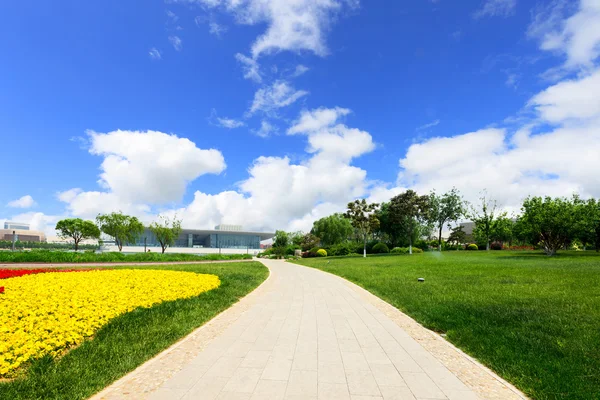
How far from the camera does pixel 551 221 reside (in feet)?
104

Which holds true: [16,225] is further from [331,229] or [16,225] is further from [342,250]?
[342,250]

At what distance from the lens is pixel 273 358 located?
548cm

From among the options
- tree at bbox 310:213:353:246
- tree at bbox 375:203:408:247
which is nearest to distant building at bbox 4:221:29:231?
tree at bbox 310:213:353:246

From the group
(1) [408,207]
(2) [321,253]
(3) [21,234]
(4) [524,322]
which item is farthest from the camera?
(3) [21,234]

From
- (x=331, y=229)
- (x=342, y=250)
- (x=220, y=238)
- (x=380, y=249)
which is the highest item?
(x=331, y=229)

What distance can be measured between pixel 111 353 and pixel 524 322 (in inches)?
348

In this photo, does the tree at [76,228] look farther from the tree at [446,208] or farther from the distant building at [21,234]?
the distant building at [21,234]

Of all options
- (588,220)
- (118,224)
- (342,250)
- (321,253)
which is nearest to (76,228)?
(118,224)

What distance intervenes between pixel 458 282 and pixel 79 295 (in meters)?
14.3

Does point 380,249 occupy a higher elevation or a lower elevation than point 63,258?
lower

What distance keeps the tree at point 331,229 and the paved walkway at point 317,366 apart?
5493cm

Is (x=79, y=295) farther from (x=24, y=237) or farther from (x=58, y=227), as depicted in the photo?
(x=24, y=237)

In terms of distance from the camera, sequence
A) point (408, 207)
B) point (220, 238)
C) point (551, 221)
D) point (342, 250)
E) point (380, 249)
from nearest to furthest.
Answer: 1. point (551, 221)
2. point (408, 207)
3. point (380, 249)
4. point (342, 250)
5. point (220, 238)

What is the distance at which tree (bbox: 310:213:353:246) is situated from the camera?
208 feet
